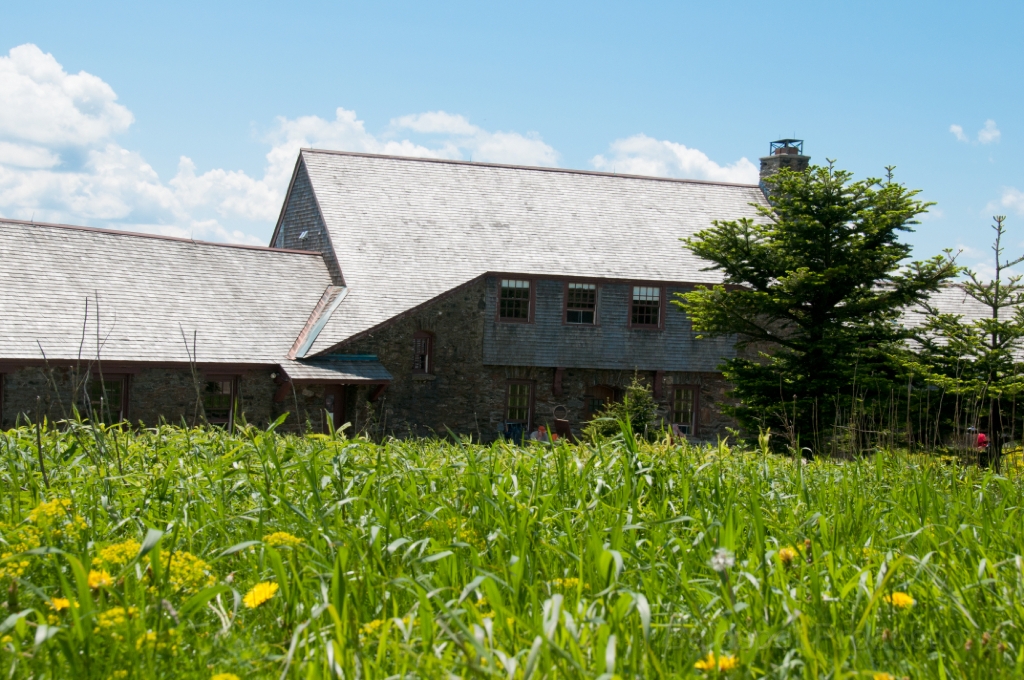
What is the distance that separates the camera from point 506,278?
24.6 m

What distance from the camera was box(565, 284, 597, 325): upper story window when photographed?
24938 mm

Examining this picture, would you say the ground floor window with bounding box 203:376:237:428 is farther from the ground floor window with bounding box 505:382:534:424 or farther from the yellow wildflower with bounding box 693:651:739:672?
the yellow wildflower with bounding box 693:651:739:672

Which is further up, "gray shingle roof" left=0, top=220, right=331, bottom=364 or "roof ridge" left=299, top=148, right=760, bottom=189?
"roof ridge" left=299, top=148, right=760, bottom=189

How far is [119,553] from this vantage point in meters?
3.67

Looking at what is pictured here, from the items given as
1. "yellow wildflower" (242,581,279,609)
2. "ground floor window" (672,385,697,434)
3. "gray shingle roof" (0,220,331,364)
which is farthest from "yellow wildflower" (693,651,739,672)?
"ground floor window" (672,385,697,434)

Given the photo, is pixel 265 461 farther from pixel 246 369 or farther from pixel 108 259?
pixel 108 259

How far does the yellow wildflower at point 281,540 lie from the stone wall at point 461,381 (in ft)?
58.7

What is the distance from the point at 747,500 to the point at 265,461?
260 cm

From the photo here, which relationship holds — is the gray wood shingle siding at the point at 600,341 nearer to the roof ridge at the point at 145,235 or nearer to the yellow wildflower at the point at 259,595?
the roof ridge at the point at 145,235

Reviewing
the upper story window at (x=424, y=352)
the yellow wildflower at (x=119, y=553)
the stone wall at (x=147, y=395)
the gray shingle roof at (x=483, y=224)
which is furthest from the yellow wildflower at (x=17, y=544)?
the upper story window at (x=424, y=352)

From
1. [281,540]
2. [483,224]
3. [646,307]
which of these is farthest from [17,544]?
[483,224]

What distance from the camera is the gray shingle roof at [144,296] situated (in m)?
18.8

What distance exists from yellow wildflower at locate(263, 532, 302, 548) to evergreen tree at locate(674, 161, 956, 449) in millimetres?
15101

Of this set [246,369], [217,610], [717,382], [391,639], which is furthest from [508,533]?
[717,382]
